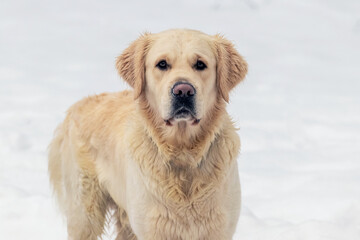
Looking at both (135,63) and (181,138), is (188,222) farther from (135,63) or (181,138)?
(135,63)

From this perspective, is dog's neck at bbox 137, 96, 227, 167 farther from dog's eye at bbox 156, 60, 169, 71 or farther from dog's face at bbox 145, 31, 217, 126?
dog's eye at bbox 156, 60, 169, 71

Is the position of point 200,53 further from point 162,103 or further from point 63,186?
point 63,186

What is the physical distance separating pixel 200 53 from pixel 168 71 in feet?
1.10

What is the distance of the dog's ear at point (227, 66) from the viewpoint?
6.11 meters

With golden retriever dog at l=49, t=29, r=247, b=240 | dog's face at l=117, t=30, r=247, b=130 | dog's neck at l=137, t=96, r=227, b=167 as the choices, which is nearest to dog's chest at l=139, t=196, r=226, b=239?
golden retriever dog at l=49, t=29, r=247, b=240

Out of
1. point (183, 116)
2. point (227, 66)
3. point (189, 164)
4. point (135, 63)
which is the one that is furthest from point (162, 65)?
point (189, 164)

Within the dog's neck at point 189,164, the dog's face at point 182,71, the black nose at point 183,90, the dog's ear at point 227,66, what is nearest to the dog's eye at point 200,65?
the dog's face at point 182,71

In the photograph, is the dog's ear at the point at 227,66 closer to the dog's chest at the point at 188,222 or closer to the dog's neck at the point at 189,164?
the dog's neck at the point at 189,164

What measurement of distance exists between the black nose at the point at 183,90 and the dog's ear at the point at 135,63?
0.64 m

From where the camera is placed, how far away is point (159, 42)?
20.0 feet

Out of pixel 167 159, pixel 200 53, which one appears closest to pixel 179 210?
pixel 167 159

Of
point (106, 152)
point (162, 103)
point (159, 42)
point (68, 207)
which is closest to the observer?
point (162, 103)

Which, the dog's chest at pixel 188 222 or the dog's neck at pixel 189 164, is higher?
the dog's neck at pixel 189 164

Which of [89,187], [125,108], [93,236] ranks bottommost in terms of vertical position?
[93,236]
